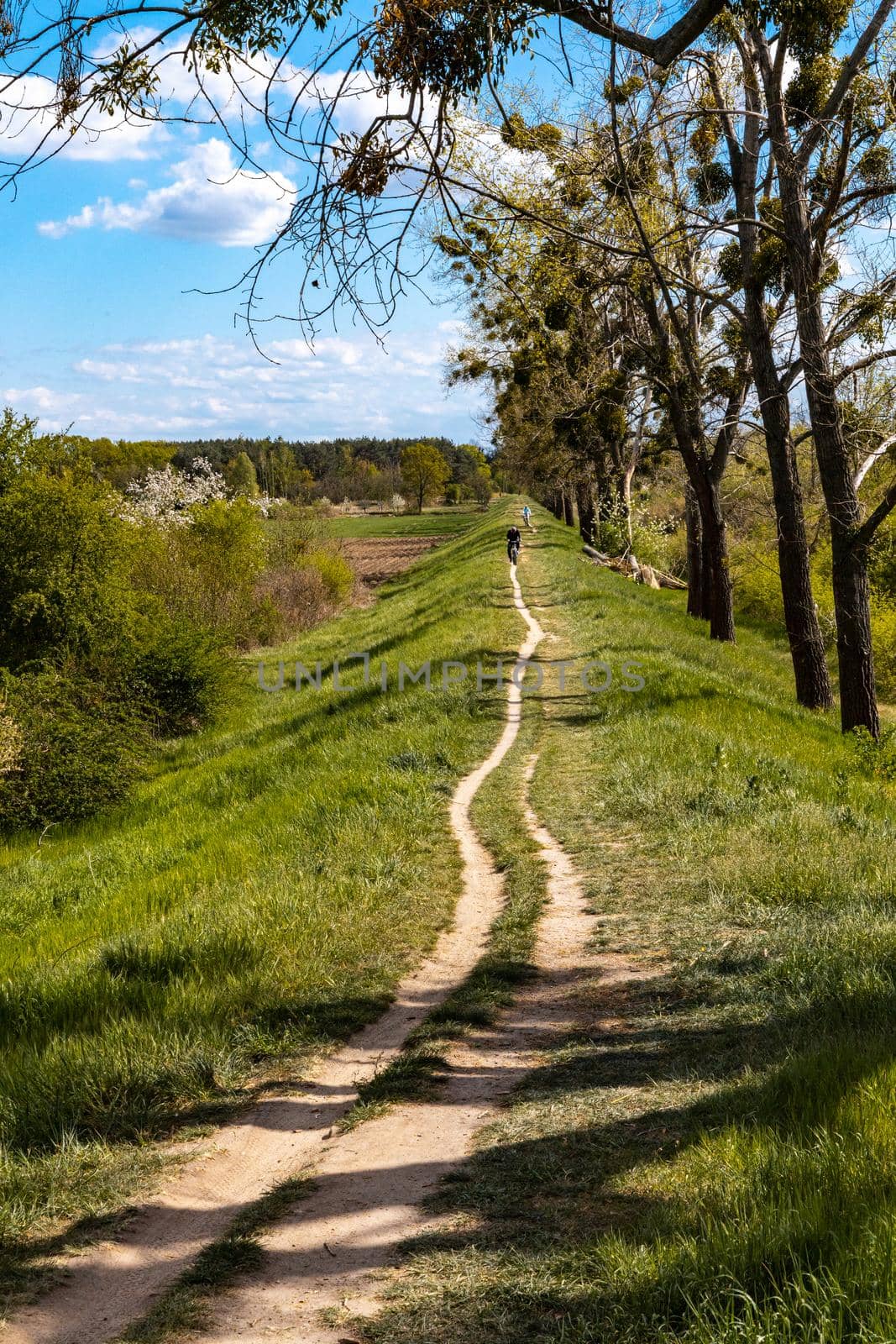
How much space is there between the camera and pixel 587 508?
48.7 m

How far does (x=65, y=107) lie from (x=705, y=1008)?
529 cm

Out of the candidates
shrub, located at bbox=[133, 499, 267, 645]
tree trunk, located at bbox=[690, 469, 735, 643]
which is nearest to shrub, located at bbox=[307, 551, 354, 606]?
shrub, located at bbox=[133, 499, 267, 645]

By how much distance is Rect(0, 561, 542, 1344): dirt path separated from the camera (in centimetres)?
328

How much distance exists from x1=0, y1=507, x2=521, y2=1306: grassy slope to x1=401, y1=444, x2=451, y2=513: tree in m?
123

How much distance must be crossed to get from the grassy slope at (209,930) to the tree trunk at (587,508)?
1118 inches

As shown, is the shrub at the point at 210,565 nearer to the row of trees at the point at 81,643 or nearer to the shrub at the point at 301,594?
the row of trees at the point at 81,643

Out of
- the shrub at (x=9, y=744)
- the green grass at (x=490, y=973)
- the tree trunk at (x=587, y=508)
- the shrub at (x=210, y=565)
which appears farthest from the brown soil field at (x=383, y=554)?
the green grass at (x=490, y=973)

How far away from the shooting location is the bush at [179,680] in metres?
23.4

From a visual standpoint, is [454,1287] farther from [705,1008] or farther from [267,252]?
[267,252]

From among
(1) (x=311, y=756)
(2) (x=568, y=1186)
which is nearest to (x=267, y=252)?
(2) (x=568, y=1186)

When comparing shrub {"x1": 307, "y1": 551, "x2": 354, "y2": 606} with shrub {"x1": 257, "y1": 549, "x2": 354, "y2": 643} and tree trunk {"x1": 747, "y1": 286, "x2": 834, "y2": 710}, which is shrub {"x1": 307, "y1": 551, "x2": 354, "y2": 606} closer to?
shrub {"x1": 257, "y1": 549, "x2": 354, "y2": 643}

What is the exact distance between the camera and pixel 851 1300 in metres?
2.58

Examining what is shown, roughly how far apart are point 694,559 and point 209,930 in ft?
74.4

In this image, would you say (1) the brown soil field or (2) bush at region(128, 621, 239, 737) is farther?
(1) the brown soil field
